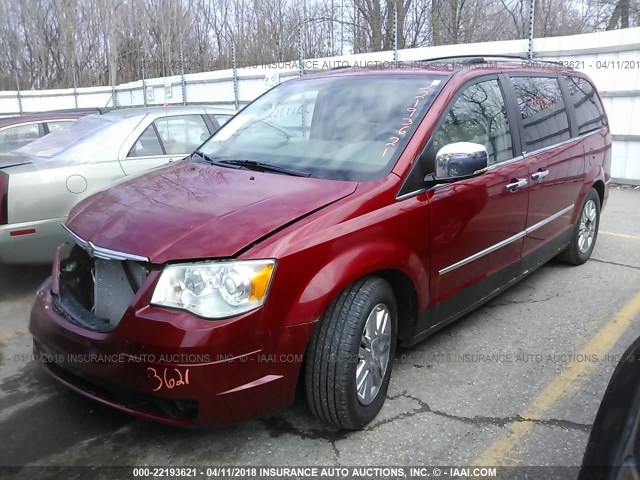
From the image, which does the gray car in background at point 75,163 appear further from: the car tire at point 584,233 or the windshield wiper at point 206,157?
the car tire at point 584,233

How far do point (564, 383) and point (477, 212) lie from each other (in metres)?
1.12

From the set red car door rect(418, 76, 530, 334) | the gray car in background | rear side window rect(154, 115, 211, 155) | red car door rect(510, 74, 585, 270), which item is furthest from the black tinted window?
rear side window rect(154, 115, 211, 155)

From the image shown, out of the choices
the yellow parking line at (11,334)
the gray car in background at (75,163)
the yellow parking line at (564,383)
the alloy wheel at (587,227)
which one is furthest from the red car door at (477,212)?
the yellow parking line at (11,334)

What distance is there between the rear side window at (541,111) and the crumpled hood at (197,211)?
6.00 ft

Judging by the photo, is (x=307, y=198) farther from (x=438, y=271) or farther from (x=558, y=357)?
(x=558, y=357)

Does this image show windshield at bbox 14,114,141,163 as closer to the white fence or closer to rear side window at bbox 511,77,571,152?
the white fence

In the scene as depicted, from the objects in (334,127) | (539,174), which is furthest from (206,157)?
(539,174)

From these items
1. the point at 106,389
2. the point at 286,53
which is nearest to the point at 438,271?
the point at 106,389

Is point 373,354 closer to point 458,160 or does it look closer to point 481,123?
point 458,160

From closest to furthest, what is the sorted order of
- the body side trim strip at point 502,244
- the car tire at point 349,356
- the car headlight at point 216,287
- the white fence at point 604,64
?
the car headlight at point 216,287
the car tire at point 349,356
the body side trim strip at point 502,244
the white fence at point 604,64

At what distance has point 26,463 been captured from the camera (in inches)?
100

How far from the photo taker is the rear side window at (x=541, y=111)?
392 centimetres

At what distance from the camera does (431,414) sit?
2.93m

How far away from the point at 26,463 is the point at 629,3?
747 inches
